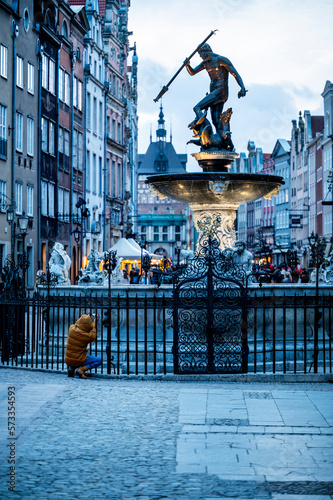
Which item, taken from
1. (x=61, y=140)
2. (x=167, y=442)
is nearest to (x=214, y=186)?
(x=167, y=442)

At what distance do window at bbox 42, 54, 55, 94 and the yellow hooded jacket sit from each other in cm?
3166

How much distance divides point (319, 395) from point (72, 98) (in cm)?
4120

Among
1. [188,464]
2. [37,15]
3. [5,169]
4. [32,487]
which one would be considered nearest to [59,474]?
[32,487]

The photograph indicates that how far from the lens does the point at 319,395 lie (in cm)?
1385

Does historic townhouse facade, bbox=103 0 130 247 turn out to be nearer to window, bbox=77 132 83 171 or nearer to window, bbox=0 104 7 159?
window, bbox=77 132 83 171

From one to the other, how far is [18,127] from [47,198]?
6.12 metres

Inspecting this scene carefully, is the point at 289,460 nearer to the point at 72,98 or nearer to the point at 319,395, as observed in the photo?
the point at 319,395

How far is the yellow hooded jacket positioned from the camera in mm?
16062

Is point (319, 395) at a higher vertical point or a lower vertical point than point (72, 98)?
lower

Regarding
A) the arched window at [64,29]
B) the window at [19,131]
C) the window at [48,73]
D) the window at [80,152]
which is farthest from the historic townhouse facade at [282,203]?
the window at [19,131]

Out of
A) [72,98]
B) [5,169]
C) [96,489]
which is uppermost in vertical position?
[72,98]

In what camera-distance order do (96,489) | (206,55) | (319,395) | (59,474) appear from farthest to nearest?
(206,55) < (319,395) < (59,474) < (96,489)

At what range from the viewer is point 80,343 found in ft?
52.9

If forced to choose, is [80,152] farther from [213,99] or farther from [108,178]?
[213,99]
